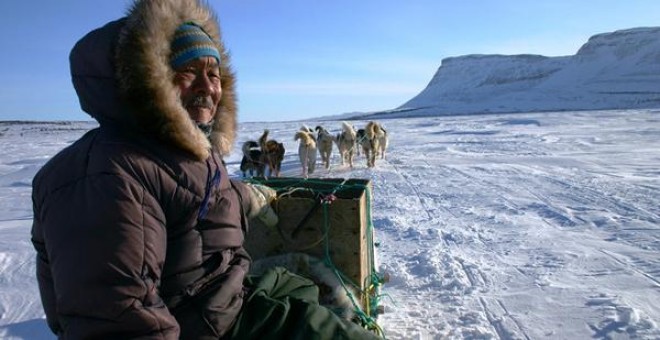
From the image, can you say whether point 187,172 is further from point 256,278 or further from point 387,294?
point 387,294

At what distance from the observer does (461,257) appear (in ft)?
14.1

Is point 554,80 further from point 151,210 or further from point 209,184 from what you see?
point 151,210

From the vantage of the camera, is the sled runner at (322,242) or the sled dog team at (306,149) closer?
the sled runner at (322,242)

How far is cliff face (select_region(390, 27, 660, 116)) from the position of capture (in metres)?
64.8

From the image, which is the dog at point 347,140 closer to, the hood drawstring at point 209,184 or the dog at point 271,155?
the dog at point 271,155

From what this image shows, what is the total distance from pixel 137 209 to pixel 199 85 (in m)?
0.58

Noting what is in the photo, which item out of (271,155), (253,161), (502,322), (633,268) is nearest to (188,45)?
(502,322)

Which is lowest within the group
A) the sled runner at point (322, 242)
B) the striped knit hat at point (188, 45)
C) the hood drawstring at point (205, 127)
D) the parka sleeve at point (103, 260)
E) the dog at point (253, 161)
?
the dog at point (253, 161)

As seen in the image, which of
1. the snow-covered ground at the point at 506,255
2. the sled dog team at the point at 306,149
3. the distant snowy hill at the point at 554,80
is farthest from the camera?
the distant snowy hill at the point at 554,80

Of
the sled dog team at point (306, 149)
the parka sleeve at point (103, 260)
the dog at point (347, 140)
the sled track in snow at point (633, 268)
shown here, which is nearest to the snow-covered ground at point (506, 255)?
the sled track in snow at point (633, 268)

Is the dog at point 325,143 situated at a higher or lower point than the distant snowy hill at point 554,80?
lower

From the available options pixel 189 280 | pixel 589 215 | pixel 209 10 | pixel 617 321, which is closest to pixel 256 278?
pixel 189 280

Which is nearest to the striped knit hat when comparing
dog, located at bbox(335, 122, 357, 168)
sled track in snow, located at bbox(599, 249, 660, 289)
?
sled track in snow, located at bbox(599, 249, 660, 289)

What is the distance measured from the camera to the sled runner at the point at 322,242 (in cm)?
261
